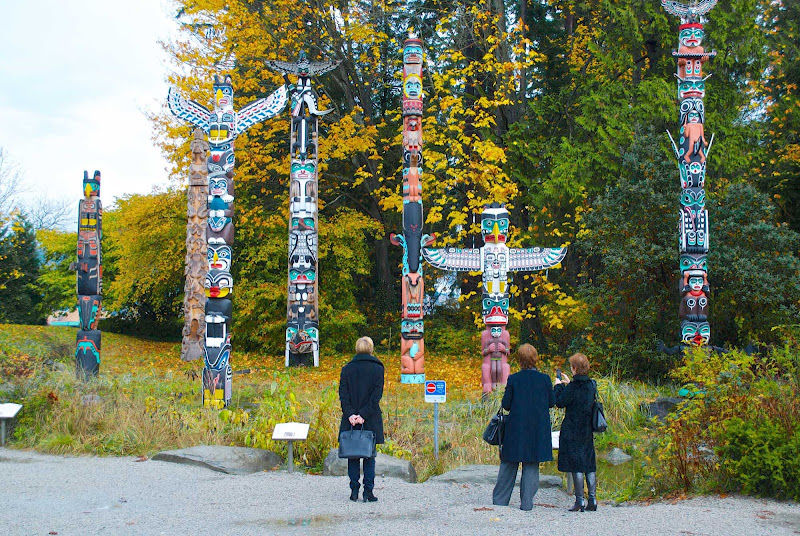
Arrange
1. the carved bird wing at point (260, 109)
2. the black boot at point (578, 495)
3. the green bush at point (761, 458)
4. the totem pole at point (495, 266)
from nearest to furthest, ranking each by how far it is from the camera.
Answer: the green bush at point (761, 458), the black boot at point (578, 495), the carved bird wing at point (260, 109), the totem pole at point (495, 266)

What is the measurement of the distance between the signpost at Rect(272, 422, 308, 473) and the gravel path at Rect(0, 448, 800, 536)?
30 cm

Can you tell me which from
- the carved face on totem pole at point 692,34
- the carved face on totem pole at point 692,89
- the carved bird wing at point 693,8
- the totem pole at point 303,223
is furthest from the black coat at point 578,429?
the totem pole at point 303,223

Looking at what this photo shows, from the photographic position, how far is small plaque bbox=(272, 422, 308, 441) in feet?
24.4

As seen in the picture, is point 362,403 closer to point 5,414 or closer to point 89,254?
point 5,414

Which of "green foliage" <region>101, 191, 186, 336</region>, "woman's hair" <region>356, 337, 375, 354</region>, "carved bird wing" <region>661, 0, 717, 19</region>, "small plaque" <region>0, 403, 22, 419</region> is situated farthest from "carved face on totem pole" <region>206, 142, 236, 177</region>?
"green foliage" <region>101, 191, 186, 336</region>

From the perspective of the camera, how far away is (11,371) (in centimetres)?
1066

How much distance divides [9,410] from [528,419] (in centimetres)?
616

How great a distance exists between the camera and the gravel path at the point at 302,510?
5.23 metres

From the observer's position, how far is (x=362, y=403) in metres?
6.15

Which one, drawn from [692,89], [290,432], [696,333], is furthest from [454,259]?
[290,432]

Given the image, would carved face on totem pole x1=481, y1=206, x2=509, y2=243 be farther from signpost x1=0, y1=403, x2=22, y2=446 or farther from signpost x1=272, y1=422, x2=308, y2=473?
signpost x1=0, y1=403, x2=22, y2=446

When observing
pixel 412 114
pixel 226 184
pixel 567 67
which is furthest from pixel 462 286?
pixel 226 184

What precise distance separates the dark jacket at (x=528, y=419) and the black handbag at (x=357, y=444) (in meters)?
1.07

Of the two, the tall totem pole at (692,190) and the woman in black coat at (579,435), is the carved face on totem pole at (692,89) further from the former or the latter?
the woman in black coat at (579,435)
